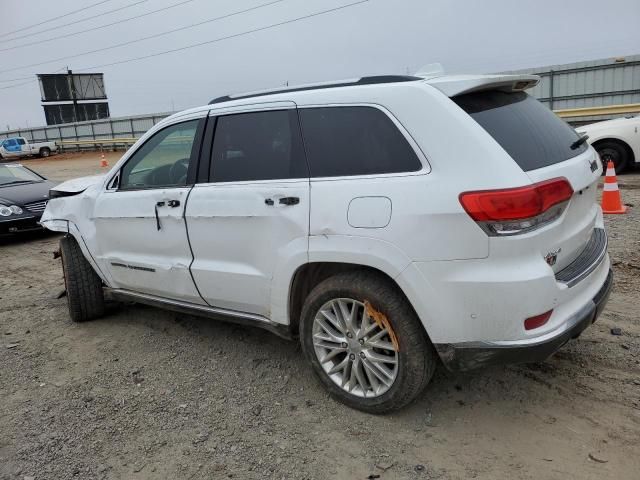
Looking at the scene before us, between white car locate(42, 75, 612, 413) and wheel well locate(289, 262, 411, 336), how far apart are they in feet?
0.04

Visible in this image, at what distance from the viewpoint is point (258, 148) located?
349 centimetres

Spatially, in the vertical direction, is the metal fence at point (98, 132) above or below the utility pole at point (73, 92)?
below

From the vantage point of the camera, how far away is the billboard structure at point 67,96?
2106 inches

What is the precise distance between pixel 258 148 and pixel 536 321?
6.33 feet

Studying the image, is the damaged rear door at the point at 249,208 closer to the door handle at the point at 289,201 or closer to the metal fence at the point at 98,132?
the door handle at the point at 289,201

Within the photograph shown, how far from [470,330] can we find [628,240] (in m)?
4.49

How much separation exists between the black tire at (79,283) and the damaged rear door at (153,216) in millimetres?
419

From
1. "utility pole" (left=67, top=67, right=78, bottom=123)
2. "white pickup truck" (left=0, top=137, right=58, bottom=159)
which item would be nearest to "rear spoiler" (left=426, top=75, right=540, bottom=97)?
"white pickup truck" (left=0, top=137, right=58, bottom=159)

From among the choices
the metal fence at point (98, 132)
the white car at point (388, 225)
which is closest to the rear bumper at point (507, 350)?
the white car at point (388, 225)

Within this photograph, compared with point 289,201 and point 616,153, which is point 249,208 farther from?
point 616,153

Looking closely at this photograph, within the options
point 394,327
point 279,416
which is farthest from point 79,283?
point 394,327

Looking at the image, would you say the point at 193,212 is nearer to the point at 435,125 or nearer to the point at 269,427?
the point at 269,427

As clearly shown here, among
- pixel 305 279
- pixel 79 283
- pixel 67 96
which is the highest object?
pixel 67 96

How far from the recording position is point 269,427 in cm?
319
